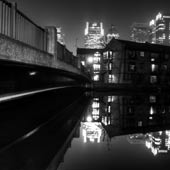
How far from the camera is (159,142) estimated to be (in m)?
6.09

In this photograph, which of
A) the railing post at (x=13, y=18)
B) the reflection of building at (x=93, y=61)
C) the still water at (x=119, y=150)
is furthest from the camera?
the reflection of building at (x=93, y=61)

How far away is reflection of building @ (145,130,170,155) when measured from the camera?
5.41 m

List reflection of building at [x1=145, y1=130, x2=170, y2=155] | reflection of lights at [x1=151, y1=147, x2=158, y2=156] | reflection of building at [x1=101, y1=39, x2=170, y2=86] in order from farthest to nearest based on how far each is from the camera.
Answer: reflection of building at [x1=101, y1=39, x2=170, y2=86] → reflection of building at [x1=145, y1=130, x2=170, y2=155] → reflection of lights at [x1=151, y1=147, x2=158, y2=156]

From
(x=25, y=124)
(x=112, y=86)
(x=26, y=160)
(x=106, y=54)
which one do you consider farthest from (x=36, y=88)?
(x=106, y=54)

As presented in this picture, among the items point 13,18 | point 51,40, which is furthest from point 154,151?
point 51,40

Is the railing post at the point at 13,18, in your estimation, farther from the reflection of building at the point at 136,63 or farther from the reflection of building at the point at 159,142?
the reflection of building at the point at 136,63

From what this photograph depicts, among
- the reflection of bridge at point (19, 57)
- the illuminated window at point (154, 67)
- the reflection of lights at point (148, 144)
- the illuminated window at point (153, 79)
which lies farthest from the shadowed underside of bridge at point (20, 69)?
the illuminated window at point (154, 67)

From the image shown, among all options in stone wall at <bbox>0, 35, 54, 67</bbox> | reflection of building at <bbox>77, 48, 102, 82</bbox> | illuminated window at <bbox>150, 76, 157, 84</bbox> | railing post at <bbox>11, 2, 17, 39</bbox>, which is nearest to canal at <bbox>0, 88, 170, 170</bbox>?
stone wall at <bbox>0, 35, 54, 67</bbox>

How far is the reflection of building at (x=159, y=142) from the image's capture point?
5407 millimetres

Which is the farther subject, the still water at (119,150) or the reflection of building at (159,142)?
the reflection of building at (159,142)

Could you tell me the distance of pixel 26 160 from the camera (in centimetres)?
372

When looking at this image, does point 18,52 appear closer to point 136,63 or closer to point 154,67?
point 136,63

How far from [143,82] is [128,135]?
152 feet

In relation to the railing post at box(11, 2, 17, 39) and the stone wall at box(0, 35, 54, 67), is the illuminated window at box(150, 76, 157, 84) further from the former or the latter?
the railing post at box(11, 2, 17, 39)
